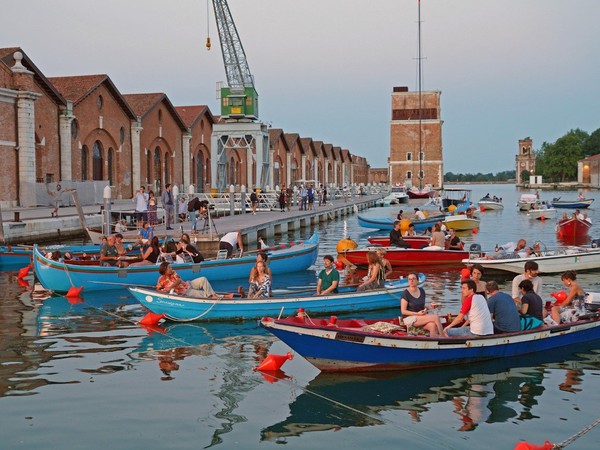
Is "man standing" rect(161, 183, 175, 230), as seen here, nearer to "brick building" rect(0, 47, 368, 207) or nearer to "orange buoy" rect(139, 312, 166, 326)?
"brick building" rect(0, 47, 368, 207)

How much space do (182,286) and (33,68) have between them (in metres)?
30.9

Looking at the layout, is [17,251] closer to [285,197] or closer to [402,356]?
[402,356]

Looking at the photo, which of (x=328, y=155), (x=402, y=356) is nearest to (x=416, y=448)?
(x=402, y=356)

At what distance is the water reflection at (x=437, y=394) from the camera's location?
10250 mm

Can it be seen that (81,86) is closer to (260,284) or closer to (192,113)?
(192,113)

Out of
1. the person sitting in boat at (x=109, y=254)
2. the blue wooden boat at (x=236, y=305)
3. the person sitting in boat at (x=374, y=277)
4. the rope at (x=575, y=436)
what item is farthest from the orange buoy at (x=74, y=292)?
the rope at (x=575, y=436)

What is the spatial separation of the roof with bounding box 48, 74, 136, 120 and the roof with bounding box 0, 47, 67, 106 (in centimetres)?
177

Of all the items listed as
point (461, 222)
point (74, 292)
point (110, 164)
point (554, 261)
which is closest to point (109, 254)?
point (74, 292)

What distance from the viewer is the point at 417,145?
13088 centimetres

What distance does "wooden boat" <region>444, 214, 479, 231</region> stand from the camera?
1804 inches

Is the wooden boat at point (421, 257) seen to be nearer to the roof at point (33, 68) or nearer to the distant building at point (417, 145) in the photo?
the roof at point (33, 68)

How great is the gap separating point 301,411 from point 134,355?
448cm

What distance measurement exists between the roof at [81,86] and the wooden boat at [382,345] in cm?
3963

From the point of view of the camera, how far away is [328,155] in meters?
112
